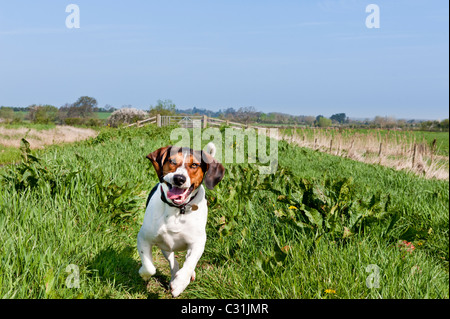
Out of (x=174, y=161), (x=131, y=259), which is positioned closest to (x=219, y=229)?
(x=131, y=259)

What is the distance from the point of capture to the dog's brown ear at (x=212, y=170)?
267cm

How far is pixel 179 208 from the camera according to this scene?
2691 millimetres

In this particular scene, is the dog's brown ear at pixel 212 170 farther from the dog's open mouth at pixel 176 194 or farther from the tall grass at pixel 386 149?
the tall grass at pixel 386 149

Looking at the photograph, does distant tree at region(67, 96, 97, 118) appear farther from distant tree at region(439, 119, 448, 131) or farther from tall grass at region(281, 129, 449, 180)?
distant tree at region(439, 119, 448, 131)

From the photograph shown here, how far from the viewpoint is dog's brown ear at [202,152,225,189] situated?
2666 mm

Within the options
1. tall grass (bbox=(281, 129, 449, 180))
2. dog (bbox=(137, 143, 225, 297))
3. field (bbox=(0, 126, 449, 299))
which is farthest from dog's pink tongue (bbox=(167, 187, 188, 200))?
tall grass (bbox=(281, 129, 449, 180))

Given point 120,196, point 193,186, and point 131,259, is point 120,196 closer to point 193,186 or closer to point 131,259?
point 131,259

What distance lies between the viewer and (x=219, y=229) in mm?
4465

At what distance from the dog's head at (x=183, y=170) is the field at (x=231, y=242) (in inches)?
41.3

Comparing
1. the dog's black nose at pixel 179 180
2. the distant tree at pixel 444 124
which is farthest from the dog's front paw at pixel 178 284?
the distant tree at pixel 444 124

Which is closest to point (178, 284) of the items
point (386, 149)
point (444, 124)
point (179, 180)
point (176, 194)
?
point (176, 194)

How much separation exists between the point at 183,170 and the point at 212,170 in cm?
31

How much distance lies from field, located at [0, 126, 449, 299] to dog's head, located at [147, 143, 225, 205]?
1.05 metres

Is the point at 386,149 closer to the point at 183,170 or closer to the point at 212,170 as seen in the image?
the point at 212,170
